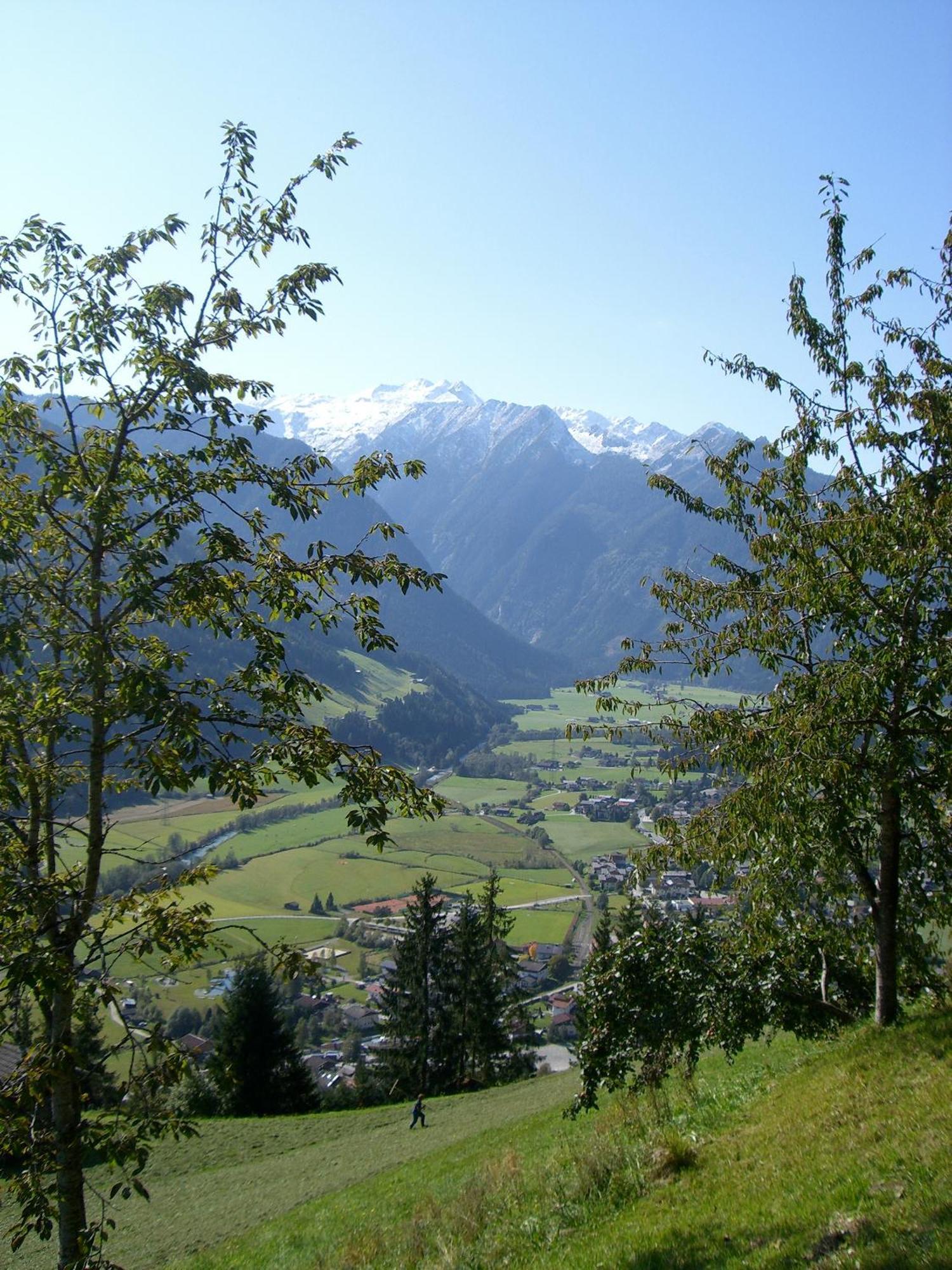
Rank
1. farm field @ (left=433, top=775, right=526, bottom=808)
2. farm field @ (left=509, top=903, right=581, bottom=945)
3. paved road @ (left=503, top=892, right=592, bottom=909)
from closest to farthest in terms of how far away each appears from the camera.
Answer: farm field @ (left=509, top=903, right=581, bottom=945) → paved road @ (left=503, top=892, right=592, bottom=909) → farm field @ (left=433, top=775, right=526, bottom=808)

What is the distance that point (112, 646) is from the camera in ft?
21.8

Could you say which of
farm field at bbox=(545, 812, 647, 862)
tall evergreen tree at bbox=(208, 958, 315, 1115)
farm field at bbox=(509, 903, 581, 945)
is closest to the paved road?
farm field at bbox=(509, 903, 581, 945)

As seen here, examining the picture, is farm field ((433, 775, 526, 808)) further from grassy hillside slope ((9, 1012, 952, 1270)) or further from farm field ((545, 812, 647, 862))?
grassy hillside slope ((9, 1012, 952, 1270))

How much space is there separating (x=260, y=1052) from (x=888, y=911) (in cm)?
3592

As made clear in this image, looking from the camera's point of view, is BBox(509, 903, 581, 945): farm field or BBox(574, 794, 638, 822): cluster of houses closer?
BBox(509, 903, 581, 945): farm field

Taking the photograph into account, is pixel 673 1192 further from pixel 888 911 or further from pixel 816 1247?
pixel 888 911

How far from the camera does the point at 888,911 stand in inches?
408

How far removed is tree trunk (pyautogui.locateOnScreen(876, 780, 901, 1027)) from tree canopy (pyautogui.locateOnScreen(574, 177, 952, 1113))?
22 mm

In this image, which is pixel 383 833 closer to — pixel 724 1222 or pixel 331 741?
pixel 331 741

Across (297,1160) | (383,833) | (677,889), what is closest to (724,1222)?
(383,833)

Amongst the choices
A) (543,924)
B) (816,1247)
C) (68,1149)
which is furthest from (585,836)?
(68,1149)

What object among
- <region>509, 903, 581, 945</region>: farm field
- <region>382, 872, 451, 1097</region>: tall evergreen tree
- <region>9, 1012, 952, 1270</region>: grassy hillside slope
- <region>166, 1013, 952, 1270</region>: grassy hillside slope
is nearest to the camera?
<region>166, 1013, 952, 1270</region>: grassy hillside slope

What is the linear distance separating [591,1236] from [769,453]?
9677 millimetres

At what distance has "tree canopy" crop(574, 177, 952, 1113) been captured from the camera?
30.1ft
